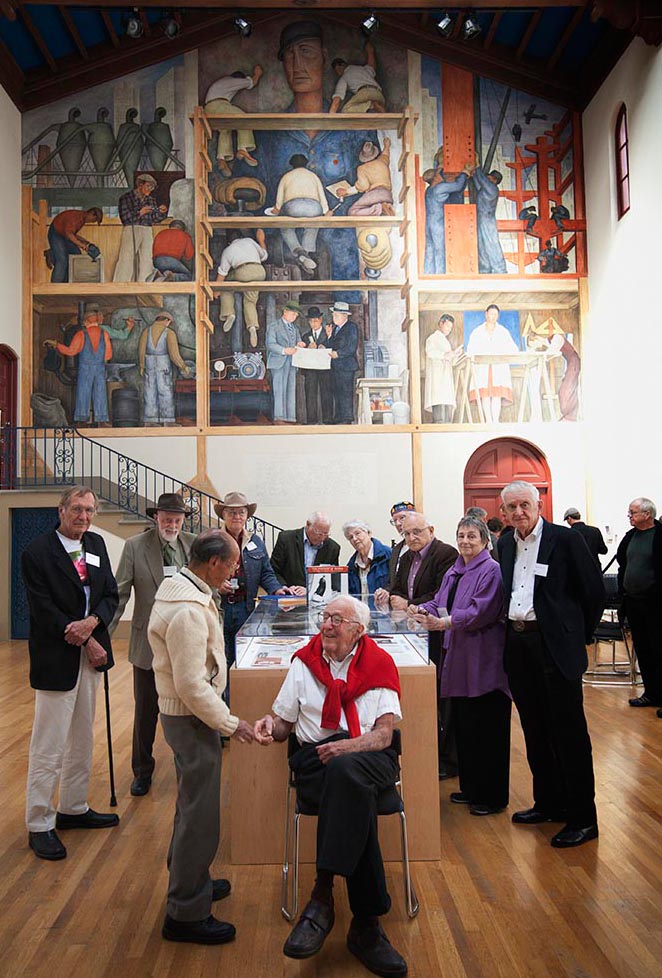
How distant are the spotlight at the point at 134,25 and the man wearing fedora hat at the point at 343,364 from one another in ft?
16.8

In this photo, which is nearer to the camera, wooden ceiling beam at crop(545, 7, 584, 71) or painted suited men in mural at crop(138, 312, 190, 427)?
wooden ceiling beam at crop(545, 7, 584, 71)

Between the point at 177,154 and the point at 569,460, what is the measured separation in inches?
328

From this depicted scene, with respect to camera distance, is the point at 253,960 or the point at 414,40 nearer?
the point at 253,960

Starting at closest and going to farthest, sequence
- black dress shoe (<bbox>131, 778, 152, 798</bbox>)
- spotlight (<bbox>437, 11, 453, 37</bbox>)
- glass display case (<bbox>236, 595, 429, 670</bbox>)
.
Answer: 1. glass display case (<bbox>236, 595, 429, 670</bbox>)
2. black dress shoe (<bbox>131, 778, 152, 798</bbox>)
3. spotlight (<bbox>437, 11, 453, 37</bbox>)

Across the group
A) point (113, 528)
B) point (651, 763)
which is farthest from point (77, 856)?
point (113, 528)

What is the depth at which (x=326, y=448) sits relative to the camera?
47.4 feet

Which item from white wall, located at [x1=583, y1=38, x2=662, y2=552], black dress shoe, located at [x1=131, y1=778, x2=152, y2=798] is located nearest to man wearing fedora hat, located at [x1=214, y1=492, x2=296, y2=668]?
black dress shoe, located at [x1=131, y1=778, x2=152, y2=798]

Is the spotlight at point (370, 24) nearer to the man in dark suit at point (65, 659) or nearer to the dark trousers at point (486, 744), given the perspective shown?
the man in dark suit at point (65, 659)

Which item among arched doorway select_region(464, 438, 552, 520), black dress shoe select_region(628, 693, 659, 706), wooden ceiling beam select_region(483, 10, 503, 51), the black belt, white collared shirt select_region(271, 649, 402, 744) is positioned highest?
wooden ceiling beam select_region(483, 10, 503, 51)

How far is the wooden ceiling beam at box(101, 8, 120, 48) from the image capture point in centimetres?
1390

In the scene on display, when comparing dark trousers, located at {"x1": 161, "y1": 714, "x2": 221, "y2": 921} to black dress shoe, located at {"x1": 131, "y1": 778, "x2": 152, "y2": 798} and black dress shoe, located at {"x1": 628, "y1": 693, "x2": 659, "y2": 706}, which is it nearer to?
black dress shoe, located at {"x1": 131, "y1": 778, "x2": 152, "y2": 798}

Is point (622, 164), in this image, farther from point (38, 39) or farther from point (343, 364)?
point (38, 39)

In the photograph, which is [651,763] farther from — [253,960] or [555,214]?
[555,214]

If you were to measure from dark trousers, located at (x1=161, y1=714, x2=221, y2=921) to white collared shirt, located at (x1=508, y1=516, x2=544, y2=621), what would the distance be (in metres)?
1.93
